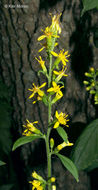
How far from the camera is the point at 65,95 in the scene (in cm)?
122

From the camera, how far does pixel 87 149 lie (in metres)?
0.98

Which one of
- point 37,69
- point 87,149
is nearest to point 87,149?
point 87,149

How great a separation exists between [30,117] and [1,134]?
1.06 ft

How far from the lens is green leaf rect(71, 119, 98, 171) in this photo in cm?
95

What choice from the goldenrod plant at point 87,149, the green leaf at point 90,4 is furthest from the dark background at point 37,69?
the green leaf at point 90,4

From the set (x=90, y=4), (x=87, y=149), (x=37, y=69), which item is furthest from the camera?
(x=37, y=69)

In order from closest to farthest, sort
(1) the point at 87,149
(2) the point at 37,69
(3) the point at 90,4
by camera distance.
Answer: (3) the point at 90,4
(1) the point at 87,149
(2) the point at 37,69

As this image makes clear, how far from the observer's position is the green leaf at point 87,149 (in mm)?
951

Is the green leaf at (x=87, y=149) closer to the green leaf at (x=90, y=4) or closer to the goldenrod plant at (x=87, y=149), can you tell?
the goldenrod plant at (x=87, y=149)

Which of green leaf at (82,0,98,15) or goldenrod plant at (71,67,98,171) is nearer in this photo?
green leaf at (82,0,98,15)

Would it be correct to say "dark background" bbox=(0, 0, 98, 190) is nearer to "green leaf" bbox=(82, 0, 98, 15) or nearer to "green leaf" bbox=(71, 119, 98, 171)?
"green leaf" bbox=(71, 119, 98, 171)

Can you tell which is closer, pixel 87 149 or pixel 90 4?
pixel 90 4

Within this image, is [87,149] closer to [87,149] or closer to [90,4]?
[87,149]

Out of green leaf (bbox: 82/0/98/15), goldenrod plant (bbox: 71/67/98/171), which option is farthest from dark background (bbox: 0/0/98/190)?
green leaf (bbox: 82/0/98/15)
